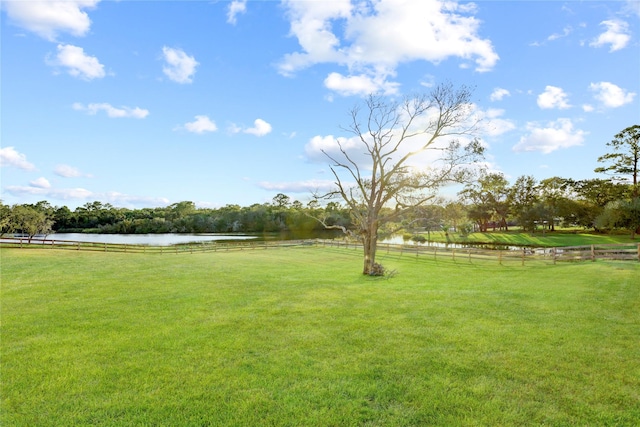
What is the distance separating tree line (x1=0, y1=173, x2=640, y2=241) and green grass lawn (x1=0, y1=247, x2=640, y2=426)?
8.48 metres

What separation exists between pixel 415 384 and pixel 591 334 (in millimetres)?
4517

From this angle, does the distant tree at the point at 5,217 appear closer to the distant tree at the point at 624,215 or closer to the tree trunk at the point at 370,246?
the tree trunk at the point at 370,246

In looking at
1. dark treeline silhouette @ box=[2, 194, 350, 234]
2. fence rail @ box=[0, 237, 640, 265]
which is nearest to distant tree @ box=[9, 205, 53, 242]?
fence rail @ box=[0, 237, 640, 265]

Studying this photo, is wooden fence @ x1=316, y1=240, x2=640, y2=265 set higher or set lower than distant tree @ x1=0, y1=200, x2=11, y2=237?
lower

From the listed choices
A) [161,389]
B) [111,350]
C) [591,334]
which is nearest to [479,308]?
[591,334]

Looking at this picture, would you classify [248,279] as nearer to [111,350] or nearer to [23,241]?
[111,350]

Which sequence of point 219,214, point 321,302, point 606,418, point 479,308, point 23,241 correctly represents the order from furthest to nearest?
point 219,214 → point 23,241 → point 321,302 → point 479,308 → point 606,418

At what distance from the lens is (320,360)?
18.2 feet

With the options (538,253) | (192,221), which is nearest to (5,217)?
(192,221)

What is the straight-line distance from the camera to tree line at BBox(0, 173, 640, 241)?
35.9m

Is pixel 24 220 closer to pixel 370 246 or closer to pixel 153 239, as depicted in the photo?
pixel 153 239

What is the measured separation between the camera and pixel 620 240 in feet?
132

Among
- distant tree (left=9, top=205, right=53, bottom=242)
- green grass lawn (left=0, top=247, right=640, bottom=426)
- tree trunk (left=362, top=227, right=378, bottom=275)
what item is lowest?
green grass lawn (left=0, top=247, right=640, bottom=426)

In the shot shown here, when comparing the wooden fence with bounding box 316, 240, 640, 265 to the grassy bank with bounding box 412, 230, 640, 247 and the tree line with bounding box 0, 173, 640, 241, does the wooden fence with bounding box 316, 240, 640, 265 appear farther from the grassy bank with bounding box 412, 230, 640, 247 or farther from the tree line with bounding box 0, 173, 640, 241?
the grassy bank with bounding box 412, 230, 640, 247
